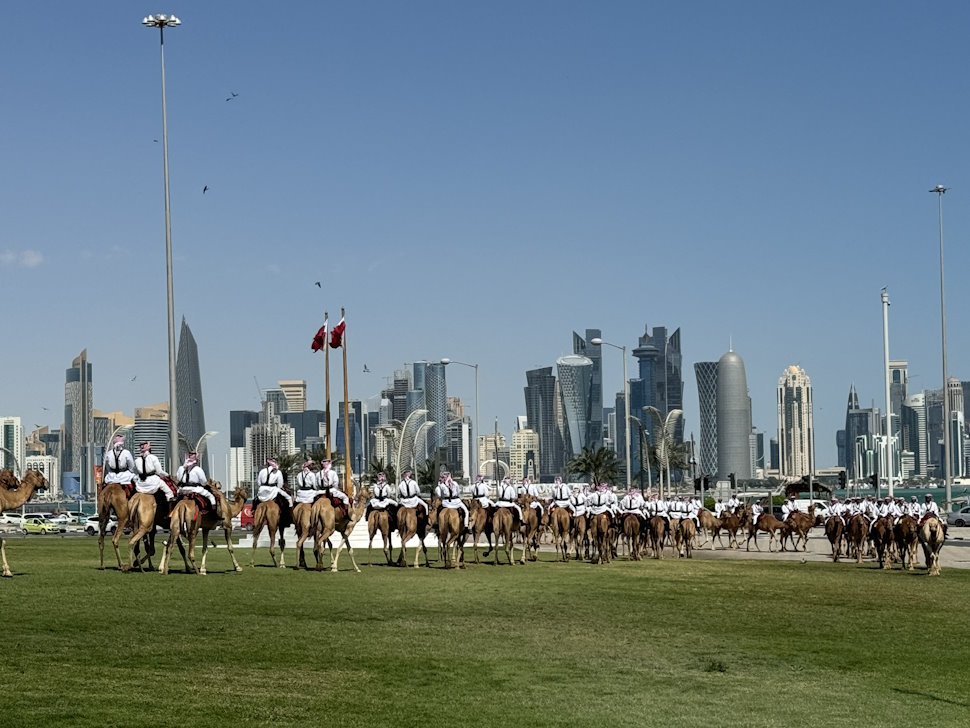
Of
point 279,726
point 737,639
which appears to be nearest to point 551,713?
point 279,726

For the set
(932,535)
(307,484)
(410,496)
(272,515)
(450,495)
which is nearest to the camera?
(307,484)

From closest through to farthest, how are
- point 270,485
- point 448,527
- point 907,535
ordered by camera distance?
1. point 270,485
2. point 448,527
3. point 907,535

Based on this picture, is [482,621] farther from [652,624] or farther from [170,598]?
[170,598]

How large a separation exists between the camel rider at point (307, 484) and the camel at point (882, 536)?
1880 cm

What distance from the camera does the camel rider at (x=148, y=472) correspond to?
94.0 ft

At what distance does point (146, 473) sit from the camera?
28938mm

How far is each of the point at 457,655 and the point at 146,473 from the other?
1368 cm

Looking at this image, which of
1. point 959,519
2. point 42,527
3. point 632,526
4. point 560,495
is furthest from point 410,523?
point 959,519

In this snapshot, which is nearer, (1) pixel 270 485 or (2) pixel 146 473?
(2) pixel 146 473

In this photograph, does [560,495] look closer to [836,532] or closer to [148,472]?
[836,532]

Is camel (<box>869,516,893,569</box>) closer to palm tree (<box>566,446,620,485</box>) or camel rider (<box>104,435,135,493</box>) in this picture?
camel rider (<box>104,435,135,493</box>)

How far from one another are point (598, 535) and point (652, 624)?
67.0 ft

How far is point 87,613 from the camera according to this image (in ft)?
62.5

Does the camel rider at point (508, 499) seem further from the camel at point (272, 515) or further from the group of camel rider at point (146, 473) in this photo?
the group of camel rider at point (146, 473)
